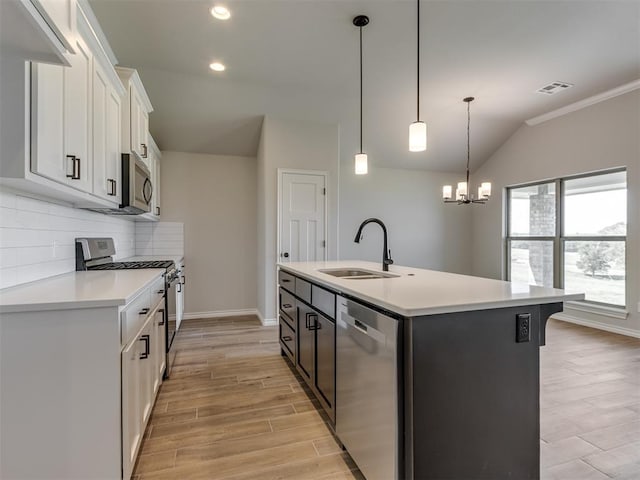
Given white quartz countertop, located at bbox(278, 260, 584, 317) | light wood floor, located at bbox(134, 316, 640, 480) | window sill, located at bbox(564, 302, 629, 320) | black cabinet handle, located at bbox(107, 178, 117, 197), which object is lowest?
light wood floor, located at bbox(134, 316, 640, 480)

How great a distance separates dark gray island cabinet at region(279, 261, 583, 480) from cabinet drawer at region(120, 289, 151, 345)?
3.42ft

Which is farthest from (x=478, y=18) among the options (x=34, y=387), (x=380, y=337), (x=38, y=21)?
(x=34, y=387)

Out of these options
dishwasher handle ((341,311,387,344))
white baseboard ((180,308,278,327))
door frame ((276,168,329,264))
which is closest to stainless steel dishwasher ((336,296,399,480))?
dishwasher handle ((341,311,387,344))

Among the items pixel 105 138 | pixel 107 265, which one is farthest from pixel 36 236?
pixel 107 265

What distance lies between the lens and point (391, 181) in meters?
6.17

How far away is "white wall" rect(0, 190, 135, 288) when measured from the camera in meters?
1.68

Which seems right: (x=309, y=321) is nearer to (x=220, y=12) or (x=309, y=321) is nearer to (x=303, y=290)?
(x=303, y=290)

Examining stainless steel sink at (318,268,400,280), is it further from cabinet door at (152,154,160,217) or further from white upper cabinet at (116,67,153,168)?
cabinet door at (152,154,160,217)

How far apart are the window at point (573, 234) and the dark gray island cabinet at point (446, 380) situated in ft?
12.5

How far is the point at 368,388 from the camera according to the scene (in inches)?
58.1

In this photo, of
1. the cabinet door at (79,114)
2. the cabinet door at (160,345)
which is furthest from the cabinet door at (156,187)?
the cabinet door at (79,114)

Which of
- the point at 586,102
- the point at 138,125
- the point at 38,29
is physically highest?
the point at 586,102

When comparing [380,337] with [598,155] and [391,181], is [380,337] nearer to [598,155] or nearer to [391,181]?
[598,155]

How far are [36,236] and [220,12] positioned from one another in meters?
2.21
